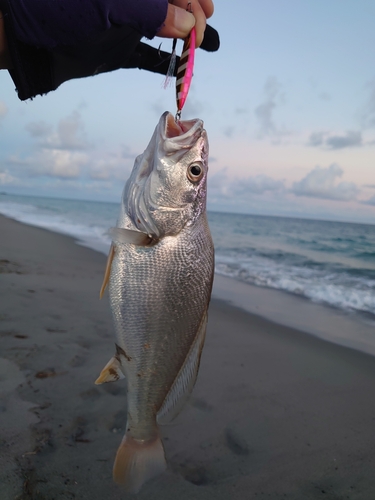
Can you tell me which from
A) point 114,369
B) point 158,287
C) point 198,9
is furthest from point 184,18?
point 114,369

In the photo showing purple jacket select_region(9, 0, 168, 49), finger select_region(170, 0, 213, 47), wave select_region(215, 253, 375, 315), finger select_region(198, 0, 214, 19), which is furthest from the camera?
wave select_region(215, 253, 375, 315)

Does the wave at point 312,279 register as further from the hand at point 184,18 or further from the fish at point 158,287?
the hand at point 184,18

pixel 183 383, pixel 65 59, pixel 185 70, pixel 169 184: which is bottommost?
pixel 183 383

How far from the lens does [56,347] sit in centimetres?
416

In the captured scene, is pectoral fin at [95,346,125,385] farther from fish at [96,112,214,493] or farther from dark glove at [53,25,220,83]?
dark glove at [53,25,220,83]

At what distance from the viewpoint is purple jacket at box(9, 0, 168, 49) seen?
1.31 metres

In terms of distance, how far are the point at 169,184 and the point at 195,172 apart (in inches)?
6.4

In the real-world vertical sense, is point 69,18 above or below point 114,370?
above

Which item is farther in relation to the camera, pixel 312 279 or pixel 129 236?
pixel 312 279

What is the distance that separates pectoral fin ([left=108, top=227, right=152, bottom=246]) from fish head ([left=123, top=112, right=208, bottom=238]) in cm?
5

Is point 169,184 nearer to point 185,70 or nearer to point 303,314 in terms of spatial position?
point 185,70

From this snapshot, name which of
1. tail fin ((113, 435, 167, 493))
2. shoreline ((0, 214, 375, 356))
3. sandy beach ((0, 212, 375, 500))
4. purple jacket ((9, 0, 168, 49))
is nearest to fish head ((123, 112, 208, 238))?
purple jacket ((9, 0, 168, 49))

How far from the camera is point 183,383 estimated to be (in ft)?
6.71

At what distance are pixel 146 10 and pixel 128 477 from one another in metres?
2.18
